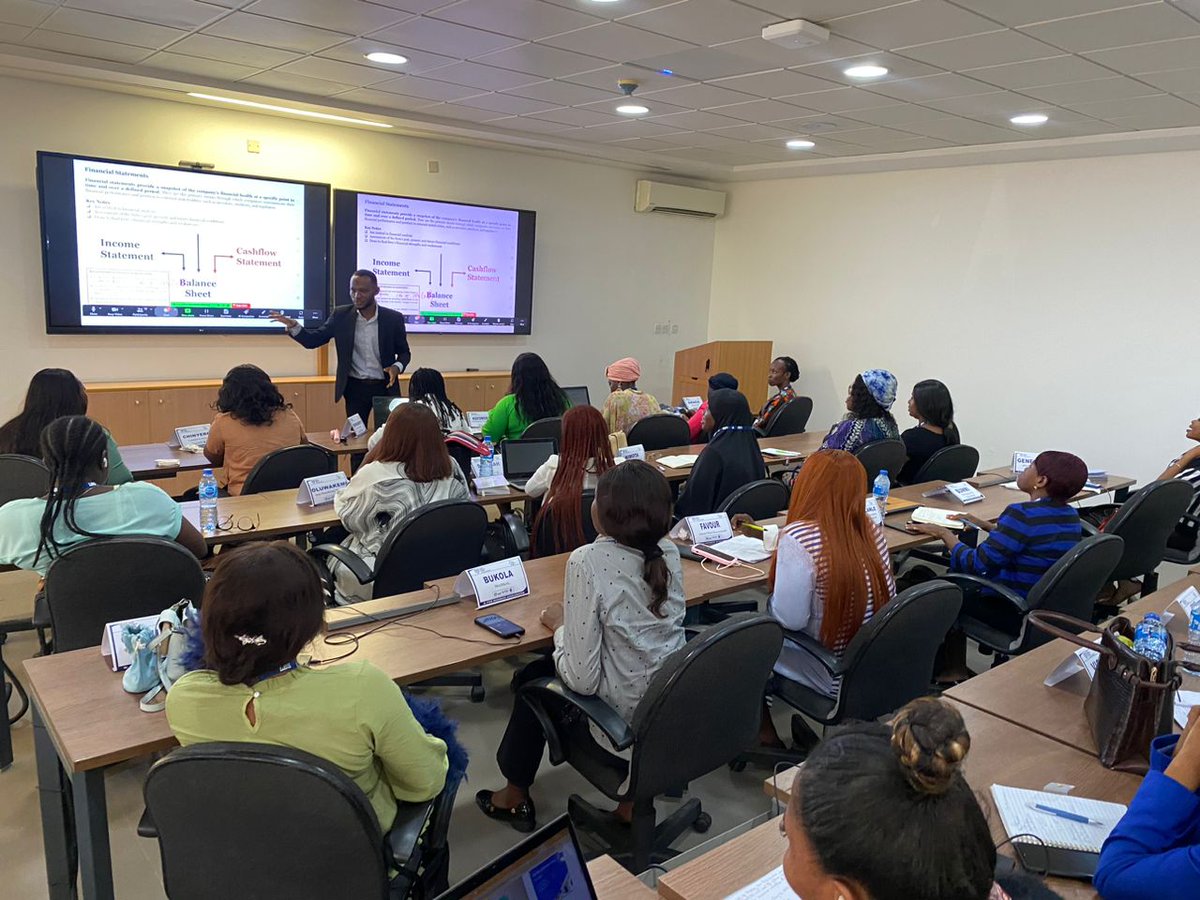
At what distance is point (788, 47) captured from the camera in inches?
157

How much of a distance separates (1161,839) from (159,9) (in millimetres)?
4964

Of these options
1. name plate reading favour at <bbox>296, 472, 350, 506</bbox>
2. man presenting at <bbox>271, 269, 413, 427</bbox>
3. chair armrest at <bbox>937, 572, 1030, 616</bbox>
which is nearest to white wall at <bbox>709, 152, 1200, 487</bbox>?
chair armrest at <bbox>937, 572, 1030, 616</bbox>

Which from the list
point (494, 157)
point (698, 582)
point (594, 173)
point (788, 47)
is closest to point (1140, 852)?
point (698, 582)

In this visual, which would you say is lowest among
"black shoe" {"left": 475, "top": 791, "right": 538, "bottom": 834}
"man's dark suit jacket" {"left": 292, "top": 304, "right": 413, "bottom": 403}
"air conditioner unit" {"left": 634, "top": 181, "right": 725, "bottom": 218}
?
"black shoe" {"left": 475, "top": 791, "right": 538, "bottom": 834}

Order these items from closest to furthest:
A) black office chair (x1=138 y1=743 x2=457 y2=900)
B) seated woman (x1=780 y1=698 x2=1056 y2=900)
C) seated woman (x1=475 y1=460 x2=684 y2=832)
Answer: seated woman (x1=780 y1=698 x2=1056 y2=900), black office chair (x1=138 y1=743 x2=457 y2=900), seated woman (x1=475 y1=460 x2=684 y2=832)

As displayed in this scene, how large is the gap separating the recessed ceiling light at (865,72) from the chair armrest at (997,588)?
2.75 metres

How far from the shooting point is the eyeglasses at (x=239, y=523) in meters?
3.24

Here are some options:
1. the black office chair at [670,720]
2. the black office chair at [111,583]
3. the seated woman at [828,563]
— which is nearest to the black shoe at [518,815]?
the black office chair at [670,720]

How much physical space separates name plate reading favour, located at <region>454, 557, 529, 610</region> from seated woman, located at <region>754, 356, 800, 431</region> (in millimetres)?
4237

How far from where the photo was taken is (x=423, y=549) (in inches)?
121

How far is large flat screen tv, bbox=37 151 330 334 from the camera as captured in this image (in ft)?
18.5

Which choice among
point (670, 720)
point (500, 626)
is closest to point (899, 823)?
point (670, 720)

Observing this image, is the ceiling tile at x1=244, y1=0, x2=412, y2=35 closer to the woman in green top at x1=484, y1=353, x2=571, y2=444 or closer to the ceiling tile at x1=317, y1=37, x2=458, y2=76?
the ceiling tile at x1=317, y1=37, x2=458, y2=76

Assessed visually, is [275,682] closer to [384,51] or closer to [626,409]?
[626,409]
